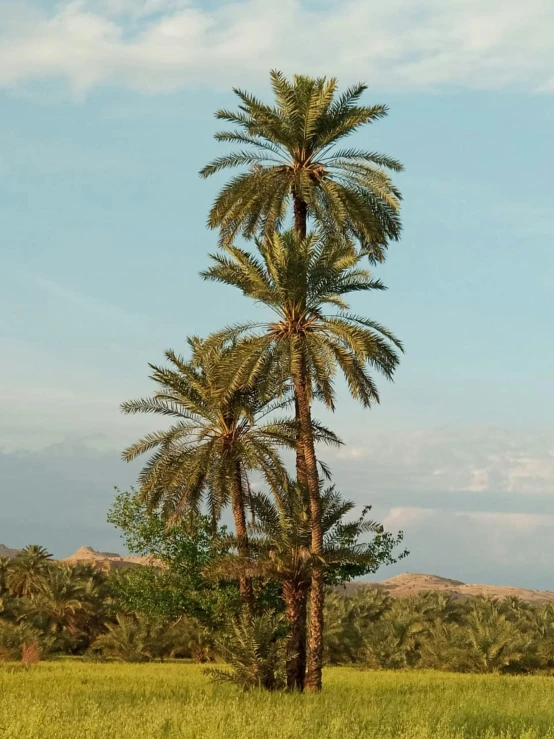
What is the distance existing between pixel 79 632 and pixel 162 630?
5389 millimetres

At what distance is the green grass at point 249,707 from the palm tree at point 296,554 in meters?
2.24

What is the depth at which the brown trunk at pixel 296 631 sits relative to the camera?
34219 mm

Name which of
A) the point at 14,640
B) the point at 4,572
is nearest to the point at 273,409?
the point at 14,640

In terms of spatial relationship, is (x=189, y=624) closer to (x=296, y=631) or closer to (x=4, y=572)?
(x=4, y=572)

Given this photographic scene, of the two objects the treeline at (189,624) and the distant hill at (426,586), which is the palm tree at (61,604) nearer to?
the treeline at (189,624)

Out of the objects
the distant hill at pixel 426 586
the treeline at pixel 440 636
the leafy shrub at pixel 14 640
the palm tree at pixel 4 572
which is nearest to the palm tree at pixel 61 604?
the leafy shrub at pixel 14 640

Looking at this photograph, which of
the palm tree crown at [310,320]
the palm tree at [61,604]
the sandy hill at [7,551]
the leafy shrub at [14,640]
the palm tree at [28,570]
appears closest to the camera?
the palm tree crown at [310,320]

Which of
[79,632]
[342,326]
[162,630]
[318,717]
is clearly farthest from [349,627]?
[318,717]

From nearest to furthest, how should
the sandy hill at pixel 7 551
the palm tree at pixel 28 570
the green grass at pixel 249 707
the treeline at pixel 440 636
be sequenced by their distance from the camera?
the green grass at pixel 249 707 < the treeline at pixel 440 636 < the palm tree at pixel 28 570 < the sandy hill at pixel 7 551

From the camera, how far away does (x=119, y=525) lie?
45.7 m

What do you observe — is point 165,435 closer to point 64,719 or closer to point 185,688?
point 185,688

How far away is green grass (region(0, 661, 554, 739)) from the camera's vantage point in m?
20.6

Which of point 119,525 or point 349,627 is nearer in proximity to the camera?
point 119,525

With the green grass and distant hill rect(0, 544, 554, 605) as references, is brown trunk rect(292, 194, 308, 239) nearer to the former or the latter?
the green grass
